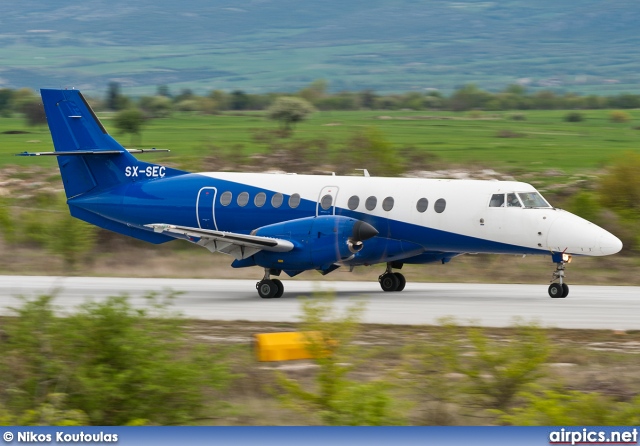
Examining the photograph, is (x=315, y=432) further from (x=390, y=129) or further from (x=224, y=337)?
(x=390, y=129)

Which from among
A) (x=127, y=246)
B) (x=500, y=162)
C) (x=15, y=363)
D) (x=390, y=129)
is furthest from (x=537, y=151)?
(x=15, y=363)

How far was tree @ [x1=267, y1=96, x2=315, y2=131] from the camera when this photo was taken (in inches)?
3137

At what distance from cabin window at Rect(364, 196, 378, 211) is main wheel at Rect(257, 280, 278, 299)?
2.61 metres

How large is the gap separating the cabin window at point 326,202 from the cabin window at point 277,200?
39.4 inches

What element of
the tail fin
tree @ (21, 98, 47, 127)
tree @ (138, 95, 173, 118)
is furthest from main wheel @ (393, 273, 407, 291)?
tree @ (138, 95, 173, 118)

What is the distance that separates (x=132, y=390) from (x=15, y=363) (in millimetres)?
1675

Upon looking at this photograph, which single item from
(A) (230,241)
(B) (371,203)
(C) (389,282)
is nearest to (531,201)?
(B) (371,203)

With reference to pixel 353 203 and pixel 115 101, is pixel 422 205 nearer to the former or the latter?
pixel 353 203

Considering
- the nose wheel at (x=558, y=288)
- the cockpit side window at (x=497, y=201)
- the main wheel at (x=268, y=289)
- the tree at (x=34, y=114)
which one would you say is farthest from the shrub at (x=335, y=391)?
the tree at (x=34, y=114)

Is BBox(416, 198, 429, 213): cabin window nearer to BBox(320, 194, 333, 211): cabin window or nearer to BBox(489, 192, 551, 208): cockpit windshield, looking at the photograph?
BBox(489, 192, 551, 208): cockpit windshield

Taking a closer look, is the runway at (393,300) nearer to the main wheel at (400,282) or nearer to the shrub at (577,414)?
the main wheel at (400,282)

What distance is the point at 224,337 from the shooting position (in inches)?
638

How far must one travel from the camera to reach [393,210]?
22.0 metres

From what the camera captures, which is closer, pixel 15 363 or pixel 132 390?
pixel 132 390
